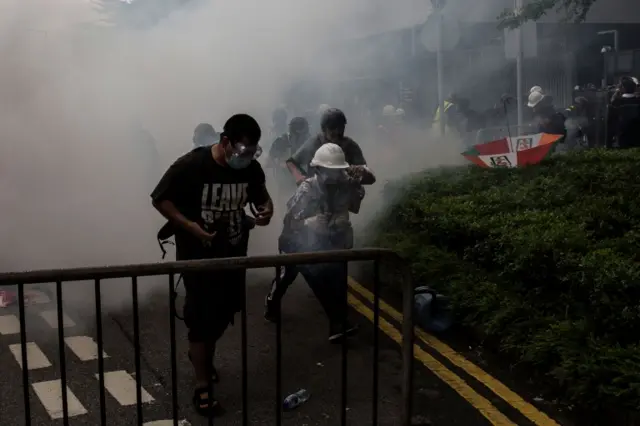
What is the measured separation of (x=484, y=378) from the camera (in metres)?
4.53

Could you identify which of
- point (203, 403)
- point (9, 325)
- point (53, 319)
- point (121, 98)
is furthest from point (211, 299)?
point (121, 98)

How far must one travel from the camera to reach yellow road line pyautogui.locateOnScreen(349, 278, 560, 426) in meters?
3.99

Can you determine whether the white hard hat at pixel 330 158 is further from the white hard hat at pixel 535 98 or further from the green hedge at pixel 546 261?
the white hard hat at pixel 535 98

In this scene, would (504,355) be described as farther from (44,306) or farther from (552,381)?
(44,306)

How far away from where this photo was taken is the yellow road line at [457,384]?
13.1 feet

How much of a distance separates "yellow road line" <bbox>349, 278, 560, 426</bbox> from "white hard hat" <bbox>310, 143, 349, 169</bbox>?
50.9 inches

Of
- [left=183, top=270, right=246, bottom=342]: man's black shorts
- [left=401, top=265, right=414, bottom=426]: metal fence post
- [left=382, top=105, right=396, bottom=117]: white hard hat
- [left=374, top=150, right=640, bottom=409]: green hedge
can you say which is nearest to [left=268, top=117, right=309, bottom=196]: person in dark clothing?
[left=374, top=150, right=640, bottom=409]: green hedge

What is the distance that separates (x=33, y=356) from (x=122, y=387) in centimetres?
80

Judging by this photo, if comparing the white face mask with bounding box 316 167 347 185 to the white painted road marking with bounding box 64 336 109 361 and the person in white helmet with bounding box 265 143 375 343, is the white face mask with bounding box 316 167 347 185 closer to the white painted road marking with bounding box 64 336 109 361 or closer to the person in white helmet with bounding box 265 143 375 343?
the person in white helmet with bounding box 265 143 375 343

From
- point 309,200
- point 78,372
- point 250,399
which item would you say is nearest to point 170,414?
point 250,399

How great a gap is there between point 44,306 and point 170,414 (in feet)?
7.58

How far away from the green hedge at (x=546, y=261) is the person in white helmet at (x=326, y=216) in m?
0.85

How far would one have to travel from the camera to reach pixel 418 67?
1825cm

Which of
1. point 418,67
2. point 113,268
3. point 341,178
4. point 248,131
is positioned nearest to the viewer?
point 113,268
